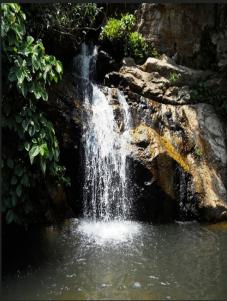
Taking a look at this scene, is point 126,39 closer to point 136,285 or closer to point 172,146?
point 172,146

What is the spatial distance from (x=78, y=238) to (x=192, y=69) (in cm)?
600

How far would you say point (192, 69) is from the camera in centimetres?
1109

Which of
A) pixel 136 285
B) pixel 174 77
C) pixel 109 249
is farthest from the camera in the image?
pixel 174 77

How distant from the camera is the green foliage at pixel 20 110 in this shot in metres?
5.92

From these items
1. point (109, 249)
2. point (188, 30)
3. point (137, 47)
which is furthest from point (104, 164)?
point (188, 30)

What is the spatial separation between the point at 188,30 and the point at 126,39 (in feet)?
5.73

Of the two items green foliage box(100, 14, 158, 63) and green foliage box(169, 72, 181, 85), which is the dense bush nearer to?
green foliage box(100, 14, 158, 63)

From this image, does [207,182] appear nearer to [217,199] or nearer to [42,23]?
[217,199]

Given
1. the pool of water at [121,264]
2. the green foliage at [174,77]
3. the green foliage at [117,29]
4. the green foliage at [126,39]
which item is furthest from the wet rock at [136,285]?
the green foliage at [117,29]

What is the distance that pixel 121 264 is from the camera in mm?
6035

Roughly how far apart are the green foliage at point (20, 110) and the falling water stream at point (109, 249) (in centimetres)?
89

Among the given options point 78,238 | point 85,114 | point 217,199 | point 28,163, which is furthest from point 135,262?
point 85,114

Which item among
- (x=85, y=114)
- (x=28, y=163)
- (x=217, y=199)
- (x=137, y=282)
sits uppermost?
(x=85, y=114)

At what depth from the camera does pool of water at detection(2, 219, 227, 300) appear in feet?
17.1
